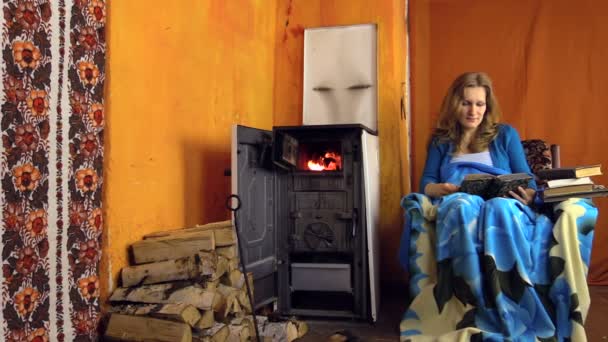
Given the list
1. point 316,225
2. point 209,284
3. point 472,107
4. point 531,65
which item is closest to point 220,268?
point 209,284

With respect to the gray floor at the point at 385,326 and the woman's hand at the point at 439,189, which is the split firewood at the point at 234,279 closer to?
the gray floor at the point at 385,326

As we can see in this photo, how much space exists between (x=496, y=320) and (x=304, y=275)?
98cm

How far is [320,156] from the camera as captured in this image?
2.85 metres

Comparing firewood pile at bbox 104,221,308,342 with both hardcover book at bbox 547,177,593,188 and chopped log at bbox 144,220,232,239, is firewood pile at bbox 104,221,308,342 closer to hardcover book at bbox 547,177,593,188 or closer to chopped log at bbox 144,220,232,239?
chopped log at bbox 144,220,232,239

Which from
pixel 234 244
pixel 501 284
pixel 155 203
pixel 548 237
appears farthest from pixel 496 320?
pixel 155 203

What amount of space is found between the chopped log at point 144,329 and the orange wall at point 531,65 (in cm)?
216

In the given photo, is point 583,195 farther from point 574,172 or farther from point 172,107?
point 172,107

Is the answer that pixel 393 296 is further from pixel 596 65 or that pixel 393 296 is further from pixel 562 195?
pixel 596 65

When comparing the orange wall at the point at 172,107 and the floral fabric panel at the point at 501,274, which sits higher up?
the orange wall at the point at 172,107

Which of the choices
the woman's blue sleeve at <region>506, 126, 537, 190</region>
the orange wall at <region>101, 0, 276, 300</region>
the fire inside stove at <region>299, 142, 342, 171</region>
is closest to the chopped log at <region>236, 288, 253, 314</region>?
the orange wall at <region>101, 0, 276, 300</region>

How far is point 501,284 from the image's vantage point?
2084mm

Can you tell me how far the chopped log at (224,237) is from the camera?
216 cm

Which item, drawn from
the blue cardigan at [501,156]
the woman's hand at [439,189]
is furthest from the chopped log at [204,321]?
the blue cardigan at [501,156]

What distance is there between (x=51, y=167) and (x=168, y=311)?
2.02ft
